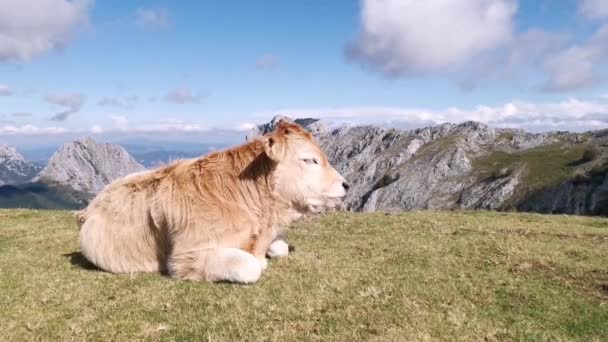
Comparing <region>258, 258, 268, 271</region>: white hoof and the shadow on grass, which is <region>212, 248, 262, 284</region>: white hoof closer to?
<region>258, 258, 268, 271</region>: white hoof

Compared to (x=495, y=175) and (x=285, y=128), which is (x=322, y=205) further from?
(x=495, y=175)

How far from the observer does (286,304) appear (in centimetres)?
804

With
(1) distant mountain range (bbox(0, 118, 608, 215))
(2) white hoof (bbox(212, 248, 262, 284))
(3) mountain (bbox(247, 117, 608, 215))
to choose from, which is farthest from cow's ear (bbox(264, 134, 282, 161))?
(3) mountain (bbox(247, 117, 608, 215))

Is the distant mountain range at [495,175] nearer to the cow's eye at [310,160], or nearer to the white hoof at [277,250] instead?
the white hoof at [277,250]

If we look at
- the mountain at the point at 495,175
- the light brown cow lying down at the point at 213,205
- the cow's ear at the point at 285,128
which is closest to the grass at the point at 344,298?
the light brown cow lying down at the point at 213,205

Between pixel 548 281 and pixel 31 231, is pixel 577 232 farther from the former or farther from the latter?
pixel 31 231

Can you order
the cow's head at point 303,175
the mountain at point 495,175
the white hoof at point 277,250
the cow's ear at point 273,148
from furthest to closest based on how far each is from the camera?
1. the mountain at point 495,175
2. the white hoof at point 277,250
3. the cow's head at point 303,175
4. the cow's ear at point 273,148

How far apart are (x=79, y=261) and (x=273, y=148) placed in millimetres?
5552

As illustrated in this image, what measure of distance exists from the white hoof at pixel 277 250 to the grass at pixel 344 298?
0.25 m

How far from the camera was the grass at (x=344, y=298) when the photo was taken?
23.2 feet

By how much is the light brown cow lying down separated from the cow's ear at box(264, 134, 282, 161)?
19 millimetres

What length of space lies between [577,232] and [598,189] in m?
107

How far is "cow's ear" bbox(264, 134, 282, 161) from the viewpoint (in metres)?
9.75

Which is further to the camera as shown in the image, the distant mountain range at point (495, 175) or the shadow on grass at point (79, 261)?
the distant mountain range at point (495, 175)
